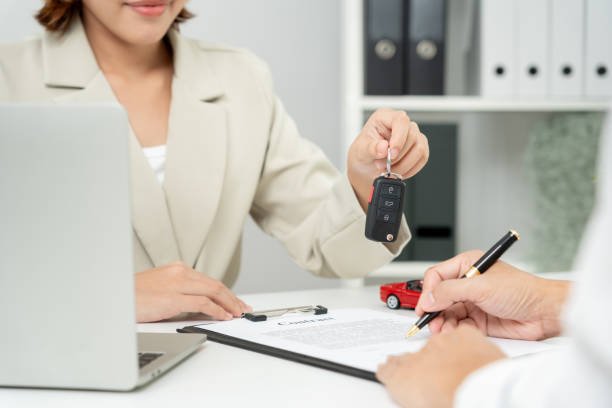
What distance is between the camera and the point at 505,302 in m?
0.80

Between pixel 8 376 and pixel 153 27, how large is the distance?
0.85 m

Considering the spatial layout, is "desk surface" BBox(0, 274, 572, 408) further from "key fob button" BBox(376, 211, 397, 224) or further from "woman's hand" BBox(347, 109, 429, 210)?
"woman's hand" BBox(347, 109, 429, 210)

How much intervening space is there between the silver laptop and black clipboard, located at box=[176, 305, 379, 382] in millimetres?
166

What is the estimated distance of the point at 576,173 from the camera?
2.07 metres

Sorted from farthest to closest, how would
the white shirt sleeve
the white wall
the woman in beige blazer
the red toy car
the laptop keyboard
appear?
the white wall < the woman in beige blazer < the red toy car < the laptop keyboard < the white shirt sleeve

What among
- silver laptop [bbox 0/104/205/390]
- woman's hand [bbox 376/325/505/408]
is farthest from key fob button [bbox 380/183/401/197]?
silver laptop [bbox 0/104/205/390]

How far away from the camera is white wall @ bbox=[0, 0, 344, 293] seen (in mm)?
2215

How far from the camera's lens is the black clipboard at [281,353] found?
0.64 m

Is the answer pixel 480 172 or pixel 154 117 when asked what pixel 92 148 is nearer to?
pixel 154 117

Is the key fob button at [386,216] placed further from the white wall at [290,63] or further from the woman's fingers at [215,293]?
the white wall at [290,63]

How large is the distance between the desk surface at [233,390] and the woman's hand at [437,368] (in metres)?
0.02

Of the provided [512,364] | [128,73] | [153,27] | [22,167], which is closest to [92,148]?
[22,167]

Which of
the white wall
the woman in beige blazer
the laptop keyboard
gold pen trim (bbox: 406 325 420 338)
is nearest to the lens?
the laptop keyboard

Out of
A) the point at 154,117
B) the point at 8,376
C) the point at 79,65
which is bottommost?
the point at 8,376
